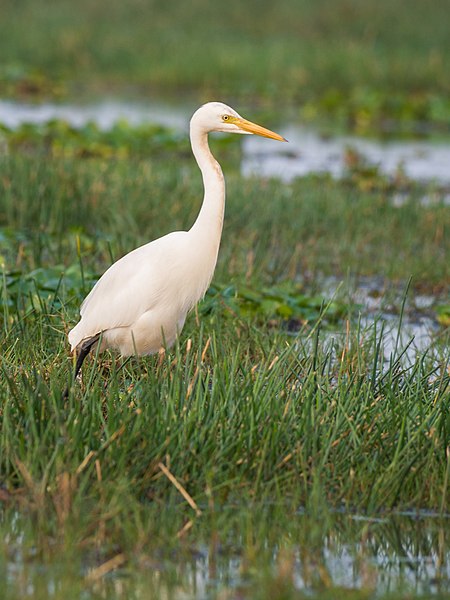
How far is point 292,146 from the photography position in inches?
609

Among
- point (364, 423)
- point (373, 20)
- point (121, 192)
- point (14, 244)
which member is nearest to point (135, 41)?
point (373, 20)

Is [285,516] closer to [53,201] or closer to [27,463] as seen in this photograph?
[27,463]

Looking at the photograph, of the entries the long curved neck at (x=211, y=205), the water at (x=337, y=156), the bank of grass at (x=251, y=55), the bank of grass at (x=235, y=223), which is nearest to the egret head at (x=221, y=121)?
the long curved neck at (x=211, y=205)

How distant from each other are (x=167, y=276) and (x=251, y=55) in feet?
56.3

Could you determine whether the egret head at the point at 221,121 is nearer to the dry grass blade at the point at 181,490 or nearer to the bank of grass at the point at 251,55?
the dry grass blade at the point at 181,490

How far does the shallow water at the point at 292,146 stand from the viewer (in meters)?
13.6

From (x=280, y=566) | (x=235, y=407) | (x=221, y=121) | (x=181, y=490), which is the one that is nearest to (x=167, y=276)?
(x=221, y=121)

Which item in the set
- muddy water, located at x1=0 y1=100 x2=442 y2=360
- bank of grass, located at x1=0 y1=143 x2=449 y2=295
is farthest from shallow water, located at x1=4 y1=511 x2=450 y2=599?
muddy water, located at x1=0 y1=100 x2=442 y2=360

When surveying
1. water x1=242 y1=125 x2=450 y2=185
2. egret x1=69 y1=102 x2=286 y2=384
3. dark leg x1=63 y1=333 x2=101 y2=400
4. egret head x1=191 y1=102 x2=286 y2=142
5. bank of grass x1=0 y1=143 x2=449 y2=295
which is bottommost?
water x1=242 y1=125 x2=450 y2=185

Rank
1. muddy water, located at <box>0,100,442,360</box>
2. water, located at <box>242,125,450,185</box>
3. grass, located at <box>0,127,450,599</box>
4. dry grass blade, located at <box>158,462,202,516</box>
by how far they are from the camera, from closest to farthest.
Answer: grass, located at <box>0,127,450,599</box>
dry grass blade, located at <box>158,462,202,516</box>
water, located at <box>242,125,450,185</box>
muddy water, located at <box>0,100,442,360</box>

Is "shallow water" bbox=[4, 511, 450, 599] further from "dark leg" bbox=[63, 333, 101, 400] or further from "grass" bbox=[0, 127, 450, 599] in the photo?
"dark leg" bbox=[63, 333, 101, 400]

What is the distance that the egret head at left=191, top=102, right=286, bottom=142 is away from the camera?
17.0 feet

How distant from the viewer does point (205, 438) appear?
424 centimetres

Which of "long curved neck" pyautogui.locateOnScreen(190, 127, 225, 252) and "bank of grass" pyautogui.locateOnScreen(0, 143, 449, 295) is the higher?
"long curved neck" pyautogui.locateOnScreen(190, 127, 225, 252)
